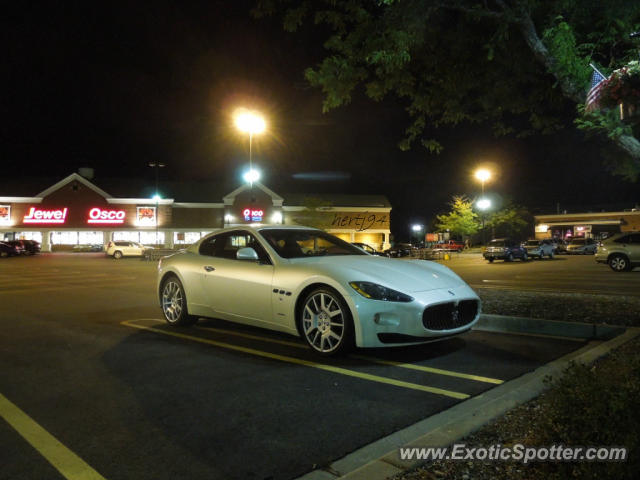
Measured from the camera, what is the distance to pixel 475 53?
325 inches

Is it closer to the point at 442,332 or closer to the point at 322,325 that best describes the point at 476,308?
the point at 442,332

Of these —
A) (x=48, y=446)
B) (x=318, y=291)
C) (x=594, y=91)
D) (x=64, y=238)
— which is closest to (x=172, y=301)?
(x=318, y=291)

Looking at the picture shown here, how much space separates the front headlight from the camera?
4844mm

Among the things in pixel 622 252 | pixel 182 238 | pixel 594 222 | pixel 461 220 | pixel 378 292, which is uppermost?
pixel 594 222

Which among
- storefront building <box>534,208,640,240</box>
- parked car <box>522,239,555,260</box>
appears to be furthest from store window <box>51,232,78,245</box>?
storefront building <box>534,208,640,240</box>

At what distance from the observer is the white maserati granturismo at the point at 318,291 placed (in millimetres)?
4844

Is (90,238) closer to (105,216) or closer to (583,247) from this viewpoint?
(105,216)

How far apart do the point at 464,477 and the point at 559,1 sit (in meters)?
6.41

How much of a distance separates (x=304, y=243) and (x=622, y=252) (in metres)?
17.4

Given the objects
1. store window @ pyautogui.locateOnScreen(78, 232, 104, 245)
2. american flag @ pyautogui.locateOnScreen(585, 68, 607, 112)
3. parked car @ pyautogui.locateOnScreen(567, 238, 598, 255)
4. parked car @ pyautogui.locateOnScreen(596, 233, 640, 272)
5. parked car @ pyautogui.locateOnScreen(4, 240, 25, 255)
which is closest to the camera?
american flag @ pyautogui.locateOnScreen(585, 68, 607, 112)

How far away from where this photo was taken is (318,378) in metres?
4.54

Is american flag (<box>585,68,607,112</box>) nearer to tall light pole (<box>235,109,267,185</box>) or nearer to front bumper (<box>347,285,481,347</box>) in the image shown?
front bumper (<box>347,285,481,347</box>)

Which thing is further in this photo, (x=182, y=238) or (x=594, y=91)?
(x=182, y=238)

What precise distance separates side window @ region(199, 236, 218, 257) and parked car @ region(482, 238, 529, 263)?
25.5m
